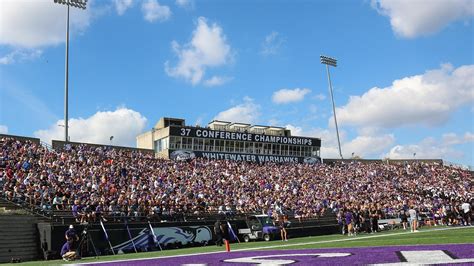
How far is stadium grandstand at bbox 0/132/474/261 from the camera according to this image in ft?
90.9

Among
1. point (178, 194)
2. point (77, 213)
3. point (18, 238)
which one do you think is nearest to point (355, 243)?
point (77, 213)

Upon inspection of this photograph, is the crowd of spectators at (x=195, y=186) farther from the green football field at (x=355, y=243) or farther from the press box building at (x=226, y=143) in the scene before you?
the green football field at (x=355, y=243)

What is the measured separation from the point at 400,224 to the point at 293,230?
10333mm

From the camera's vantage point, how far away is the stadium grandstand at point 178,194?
90.9ft

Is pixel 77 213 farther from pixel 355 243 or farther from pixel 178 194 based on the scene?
pixel 355 243

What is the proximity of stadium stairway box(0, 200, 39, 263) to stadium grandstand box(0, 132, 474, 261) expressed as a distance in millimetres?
120

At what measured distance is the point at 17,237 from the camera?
2483 centimetres

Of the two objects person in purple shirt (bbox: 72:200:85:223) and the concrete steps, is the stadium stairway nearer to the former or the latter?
the concrete steps

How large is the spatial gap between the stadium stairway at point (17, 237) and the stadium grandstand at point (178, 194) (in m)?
0.12

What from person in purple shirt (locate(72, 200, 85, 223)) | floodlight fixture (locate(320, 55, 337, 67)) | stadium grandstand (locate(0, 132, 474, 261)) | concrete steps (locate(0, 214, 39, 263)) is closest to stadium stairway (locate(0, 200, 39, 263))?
concrete steps (locate(0, 214, 39, 263))

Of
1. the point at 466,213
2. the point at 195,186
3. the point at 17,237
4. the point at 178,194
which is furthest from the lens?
the point at 195,186

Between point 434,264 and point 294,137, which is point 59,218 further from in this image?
point 294,137

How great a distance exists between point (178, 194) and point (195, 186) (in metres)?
4.07

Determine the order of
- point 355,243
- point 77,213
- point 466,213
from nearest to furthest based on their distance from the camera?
1. point 355,243
2. point 77,213
3. point 466,213
